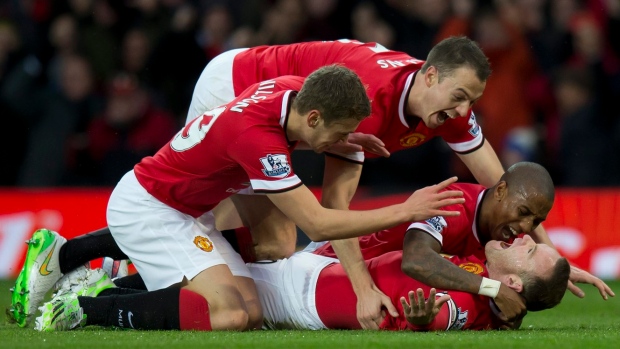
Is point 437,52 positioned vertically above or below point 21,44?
above

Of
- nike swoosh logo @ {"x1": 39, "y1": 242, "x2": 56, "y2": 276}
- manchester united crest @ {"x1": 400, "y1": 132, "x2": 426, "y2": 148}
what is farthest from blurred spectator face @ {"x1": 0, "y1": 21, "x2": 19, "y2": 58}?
manchester united crest @ {"x1": 400, "y1": 132, "x2": 426, "y2": 148}

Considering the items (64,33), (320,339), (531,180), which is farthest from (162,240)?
(64,33)

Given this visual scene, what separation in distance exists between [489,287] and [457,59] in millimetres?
1405

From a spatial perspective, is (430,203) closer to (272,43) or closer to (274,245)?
(274,245)

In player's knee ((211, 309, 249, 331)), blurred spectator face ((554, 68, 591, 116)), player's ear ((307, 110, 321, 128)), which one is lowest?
blurred spectator face ((554, 68, 591, 116))

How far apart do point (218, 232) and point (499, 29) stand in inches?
205

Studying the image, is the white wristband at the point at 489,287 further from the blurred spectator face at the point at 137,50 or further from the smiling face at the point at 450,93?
the blurred spectator face at the point at 137,50

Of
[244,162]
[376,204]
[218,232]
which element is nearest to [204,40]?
[376,204]

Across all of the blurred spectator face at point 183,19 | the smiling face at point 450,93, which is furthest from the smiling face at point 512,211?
the blurred spectator face at point 183,19

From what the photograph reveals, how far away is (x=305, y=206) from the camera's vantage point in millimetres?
5523

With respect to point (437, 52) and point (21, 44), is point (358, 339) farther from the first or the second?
point (21, 44)

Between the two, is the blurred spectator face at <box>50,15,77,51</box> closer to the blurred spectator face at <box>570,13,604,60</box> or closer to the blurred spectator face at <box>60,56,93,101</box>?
the blurred spectator face at <box>60,56,93,101</box>

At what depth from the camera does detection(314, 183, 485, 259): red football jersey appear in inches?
230

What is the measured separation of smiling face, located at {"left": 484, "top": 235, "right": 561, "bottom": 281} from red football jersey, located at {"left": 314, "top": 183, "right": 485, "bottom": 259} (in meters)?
0.22
